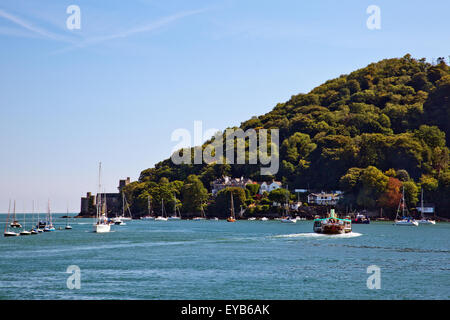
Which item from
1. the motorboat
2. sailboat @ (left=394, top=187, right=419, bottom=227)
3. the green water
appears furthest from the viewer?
sailboat @ (left=394, top=187, right=419, bottom=227)

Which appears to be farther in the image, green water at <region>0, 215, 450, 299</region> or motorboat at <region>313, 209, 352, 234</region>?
motorboat at <region>313, 209, 352, 234</region>

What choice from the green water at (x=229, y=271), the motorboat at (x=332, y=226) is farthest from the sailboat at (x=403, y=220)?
the green water at (x=229, y=271)

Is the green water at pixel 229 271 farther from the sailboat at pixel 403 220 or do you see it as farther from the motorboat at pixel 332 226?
the sailboat at pixel 403 220

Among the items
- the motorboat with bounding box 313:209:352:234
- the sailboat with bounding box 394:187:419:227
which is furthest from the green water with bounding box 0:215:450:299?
the sailboat with bounding box 394:187:419:227

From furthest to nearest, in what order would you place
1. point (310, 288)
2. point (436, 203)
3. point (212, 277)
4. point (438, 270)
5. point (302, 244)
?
point (436, 203)
point (302, 244)
point (438, 270)
point (212, 277)
point (310, 288)

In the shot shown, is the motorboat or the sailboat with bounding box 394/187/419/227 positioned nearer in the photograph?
the motorboat

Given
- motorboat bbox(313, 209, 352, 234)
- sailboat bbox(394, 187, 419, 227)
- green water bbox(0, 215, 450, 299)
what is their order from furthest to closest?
sailboat bbox(394, 187, 419, 227)
motorboat bbox(313, 209, 352, 234)
green water bbox(0, 215, 450, 299)

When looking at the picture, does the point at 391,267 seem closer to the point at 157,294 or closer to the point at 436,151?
the point at 157,294

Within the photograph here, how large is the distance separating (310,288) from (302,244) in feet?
123

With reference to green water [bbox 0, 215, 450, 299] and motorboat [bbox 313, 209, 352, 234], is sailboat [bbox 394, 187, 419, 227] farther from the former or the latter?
green water [bbox 0, 215, 450, 299]

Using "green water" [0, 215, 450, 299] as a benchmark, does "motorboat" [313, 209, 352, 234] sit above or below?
above

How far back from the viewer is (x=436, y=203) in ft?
564

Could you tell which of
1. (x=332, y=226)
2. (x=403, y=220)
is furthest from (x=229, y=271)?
(x=403, y=220)
